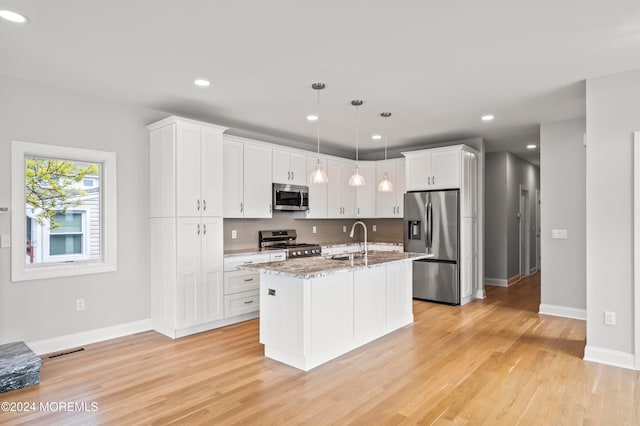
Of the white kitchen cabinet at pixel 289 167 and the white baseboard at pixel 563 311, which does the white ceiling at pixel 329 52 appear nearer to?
the white kitchen cabinet at pixel 289 167

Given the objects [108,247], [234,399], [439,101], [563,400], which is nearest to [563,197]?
[439,101]

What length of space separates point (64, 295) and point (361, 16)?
381 cm

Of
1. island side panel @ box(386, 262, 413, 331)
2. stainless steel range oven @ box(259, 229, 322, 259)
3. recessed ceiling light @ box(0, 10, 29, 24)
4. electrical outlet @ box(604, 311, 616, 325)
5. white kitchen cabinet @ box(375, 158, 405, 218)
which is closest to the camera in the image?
recessed ceiling light @ box(0, 10, 29, 24)

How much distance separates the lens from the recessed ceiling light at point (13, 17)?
7.98 ft

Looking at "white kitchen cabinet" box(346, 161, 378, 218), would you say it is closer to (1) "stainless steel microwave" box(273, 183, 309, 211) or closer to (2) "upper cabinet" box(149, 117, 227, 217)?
(1) "stainless steel microwave" box(273, 183, 309, 211)

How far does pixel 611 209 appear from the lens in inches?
137

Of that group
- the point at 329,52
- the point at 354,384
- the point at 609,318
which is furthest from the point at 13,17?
the point at 609,318

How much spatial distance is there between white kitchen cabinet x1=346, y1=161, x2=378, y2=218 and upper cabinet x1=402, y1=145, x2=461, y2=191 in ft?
3.04

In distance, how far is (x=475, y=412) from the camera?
2.59 metres

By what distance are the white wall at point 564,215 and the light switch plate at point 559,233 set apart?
42 millimetres

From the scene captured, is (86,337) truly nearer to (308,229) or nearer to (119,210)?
(119,210)

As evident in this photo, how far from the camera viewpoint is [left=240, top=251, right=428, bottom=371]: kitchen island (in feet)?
10.9

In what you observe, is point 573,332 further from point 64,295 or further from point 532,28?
point 64,295

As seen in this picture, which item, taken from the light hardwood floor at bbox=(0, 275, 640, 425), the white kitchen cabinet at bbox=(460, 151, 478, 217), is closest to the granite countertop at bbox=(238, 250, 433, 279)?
the light hardwood floor at bbox=(0, 275, 640, 425)
